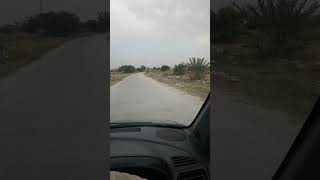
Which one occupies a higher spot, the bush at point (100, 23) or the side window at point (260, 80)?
the bush at point (100, 23)

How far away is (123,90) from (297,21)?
164cm

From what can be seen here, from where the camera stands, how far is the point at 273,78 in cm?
350

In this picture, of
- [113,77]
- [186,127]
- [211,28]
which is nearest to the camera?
[211,28]

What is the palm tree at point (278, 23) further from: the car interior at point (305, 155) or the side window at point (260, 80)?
the car interior at point (305, 155)

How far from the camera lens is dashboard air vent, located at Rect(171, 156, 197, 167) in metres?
4.10

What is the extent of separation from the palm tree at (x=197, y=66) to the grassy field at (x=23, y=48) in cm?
124

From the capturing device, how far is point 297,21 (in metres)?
3.45

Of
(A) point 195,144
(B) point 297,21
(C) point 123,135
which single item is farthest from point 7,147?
(B) point 297,21

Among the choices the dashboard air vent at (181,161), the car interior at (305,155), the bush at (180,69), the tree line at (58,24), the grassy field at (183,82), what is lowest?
the dashboard air vent at (181,161)

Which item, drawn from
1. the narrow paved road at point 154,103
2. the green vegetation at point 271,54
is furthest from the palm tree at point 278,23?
the narrow paved road at point 154,103

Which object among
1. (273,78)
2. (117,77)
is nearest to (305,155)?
(273,78)

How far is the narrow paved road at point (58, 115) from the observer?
3467mm

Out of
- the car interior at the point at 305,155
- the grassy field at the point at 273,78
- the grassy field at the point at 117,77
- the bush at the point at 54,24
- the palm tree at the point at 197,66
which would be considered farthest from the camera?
the palm tree at the point at 197,66

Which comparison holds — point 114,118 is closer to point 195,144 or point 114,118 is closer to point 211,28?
point 195,144
